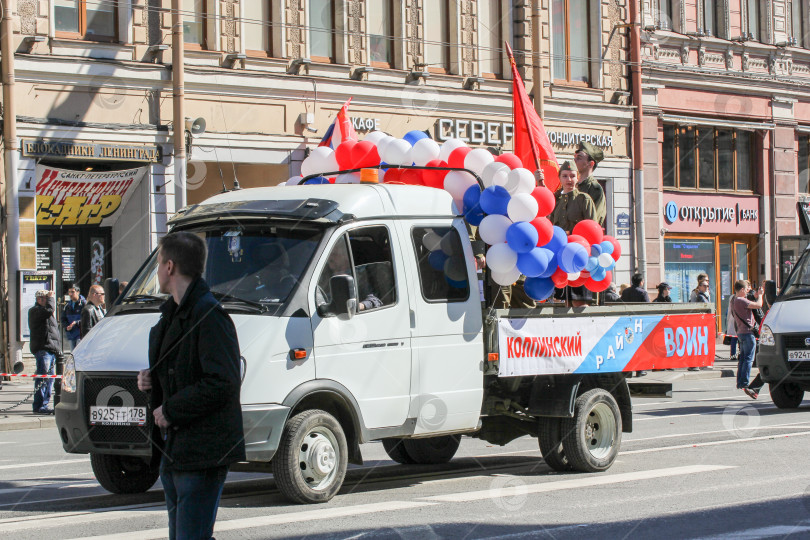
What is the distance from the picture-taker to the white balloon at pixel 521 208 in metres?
9.71

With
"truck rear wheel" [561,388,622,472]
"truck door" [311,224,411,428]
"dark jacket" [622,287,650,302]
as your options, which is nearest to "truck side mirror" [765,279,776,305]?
"dark jacket" [622,287,650,302]

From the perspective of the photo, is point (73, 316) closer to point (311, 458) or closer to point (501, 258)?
point (501, 258)

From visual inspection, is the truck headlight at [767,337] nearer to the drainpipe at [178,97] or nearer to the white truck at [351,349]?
the white truck at [351,349]

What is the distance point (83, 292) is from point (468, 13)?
10506 millimetres

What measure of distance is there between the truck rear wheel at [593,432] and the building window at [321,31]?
15.4m

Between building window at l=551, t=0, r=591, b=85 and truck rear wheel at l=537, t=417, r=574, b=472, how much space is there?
19.8 metres

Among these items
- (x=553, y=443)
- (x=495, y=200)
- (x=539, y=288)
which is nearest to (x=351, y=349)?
(x=495, y=200)

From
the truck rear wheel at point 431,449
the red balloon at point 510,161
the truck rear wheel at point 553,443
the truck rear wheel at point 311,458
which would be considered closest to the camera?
the truck rear wheel at point 311,458

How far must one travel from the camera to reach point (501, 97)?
27484 mm

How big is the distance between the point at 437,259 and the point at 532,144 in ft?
10.1

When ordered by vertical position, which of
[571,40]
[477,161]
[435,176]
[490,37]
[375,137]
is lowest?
[435,176]

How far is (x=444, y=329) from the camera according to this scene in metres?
9.29

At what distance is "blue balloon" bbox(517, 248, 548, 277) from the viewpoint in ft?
31.8

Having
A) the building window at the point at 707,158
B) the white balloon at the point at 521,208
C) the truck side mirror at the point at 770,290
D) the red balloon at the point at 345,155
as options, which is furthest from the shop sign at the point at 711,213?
the white balloon at the point at 521,208
